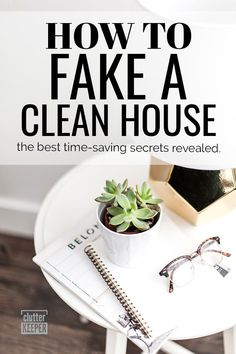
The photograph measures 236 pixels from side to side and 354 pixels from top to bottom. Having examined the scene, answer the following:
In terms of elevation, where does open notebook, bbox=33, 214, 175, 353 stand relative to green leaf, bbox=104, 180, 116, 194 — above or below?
below

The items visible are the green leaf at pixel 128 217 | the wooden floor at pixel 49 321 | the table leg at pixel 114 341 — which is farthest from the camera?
the wooden floor at pixel 49 321

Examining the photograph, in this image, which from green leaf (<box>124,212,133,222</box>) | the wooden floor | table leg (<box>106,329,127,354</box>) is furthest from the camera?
the wooden floor

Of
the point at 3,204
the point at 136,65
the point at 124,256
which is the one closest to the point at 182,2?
the point at 136,65

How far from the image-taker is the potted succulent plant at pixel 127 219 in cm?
69

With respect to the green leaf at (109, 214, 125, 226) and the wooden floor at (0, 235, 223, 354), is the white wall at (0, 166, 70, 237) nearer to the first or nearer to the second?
the wooden floor at (0, 235, 223, 354)

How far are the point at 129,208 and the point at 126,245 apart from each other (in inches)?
2.1

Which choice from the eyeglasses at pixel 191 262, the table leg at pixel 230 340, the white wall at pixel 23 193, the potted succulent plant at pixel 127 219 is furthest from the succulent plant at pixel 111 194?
the white wall at pixel 23 193

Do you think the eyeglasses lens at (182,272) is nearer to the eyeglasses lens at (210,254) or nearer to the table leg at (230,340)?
the eyeglasses lens at (210,254)

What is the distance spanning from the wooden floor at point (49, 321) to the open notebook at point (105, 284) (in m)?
0.41

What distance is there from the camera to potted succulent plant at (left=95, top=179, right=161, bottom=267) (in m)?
0.69

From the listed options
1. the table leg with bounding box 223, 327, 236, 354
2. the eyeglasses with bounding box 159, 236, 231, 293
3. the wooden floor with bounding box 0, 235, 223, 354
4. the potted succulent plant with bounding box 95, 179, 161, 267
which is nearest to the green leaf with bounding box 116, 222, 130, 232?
the potted succulent plant with bounding box 95, 179, 161, 267

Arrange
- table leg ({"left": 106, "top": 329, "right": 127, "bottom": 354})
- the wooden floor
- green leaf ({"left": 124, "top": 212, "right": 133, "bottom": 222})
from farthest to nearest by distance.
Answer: the wooden floor < table leg ({"left": 106, "top": 329, "right": 127, "bottom": 354}) < green leaf ({"left": 124, "top": 212, "right": 133, "bottom": 222})

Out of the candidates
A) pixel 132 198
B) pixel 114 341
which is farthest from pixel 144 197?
pixel 114 341

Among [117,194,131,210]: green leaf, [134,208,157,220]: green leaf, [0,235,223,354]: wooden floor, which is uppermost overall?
[117,194,131,210]: green leaf
